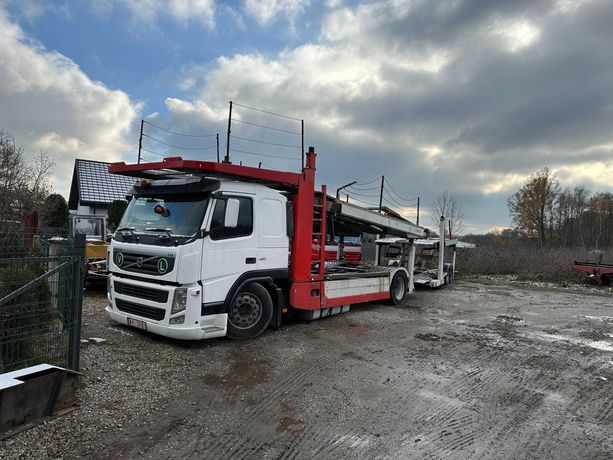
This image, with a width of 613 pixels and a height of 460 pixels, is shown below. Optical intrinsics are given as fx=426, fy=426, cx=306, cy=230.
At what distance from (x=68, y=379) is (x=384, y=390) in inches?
131

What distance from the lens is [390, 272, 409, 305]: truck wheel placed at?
1088cm

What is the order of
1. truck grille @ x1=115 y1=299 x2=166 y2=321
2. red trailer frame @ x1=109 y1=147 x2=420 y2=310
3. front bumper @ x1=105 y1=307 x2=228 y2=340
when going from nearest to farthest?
front bumper @ x1=105 y1=307 x2=228 y2=340 → truck grille @ x1=115 y1=299 x2=166 y2=321 → red trailer frame @ x1=109 y1=147 x2=420 y2=310

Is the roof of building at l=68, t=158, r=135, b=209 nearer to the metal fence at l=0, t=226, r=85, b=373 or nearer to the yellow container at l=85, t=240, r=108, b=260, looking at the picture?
the yellow container at l=85, t=240, r=108, b=260

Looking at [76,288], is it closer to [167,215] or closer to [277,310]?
[167,215]

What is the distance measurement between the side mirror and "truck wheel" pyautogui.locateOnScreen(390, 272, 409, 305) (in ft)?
18.2

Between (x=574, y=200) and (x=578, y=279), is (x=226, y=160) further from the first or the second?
(x=574, y=200)

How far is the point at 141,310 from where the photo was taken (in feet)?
20.7

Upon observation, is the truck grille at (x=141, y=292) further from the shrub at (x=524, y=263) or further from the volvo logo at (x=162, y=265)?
the shrub at (x=524, y=263)

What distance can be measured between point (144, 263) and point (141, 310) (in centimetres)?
70

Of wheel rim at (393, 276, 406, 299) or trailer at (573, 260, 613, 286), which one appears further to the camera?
trailer at (573, 260, 613, 286)

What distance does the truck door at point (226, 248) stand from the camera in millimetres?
6152

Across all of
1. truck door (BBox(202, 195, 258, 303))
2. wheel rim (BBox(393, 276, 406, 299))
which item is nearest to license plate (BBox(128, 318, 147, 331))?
truck door (BBox(202, 195, 258, 303))

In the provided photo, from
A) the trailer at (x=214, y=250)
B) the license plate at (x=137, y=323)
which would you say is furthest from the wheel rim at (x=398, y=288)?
the license plate at (x=137, y=323)

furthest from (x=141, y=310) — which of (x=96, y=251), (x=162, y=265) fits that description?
(x=96, y=251)
